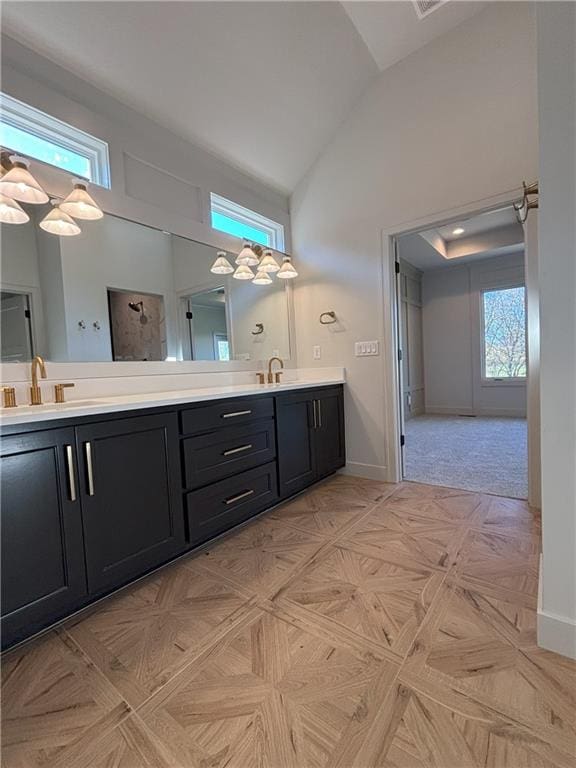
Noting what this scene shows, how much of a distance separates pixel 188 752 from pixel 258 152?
357 cm

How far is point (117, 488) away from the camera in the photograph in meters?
1.56

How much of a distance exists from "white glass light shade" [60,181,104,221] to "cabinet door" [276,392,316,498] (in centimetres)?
155

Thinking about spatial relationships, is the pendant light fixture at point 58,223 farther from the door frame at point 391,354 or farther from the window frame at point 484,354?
→ the window frame at point 484,354

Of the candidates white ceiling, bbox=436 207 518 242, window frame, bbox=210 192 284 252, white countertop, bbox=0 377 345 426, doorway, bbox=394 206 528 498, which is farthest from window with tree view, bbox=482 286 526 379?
white countertop, bbox=0 377 345 426

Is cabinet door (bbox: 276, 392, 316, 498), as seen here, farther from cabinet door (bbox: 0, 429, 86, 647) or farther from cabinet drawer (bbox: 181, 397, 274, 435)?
cabinet door (bbox: 0, 429, 86, 647)

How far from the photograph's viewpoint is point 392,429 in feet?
9.81

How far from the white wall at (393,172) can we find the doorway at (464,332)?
6.20ft

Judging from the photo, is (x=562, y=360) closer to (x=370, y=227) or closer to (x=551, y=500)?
(x=551, y=500)

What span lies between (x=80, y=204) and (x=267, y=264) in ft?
5.03

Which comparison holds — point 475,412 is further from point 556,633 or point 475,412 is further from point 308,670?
point 308,670

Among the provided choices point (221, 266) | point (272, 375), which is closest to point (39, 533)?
point (272, 375)

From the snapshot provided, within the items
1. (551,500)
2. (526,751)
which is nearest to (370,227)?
(551,500)

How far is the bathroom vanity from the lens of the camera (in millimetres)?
1276

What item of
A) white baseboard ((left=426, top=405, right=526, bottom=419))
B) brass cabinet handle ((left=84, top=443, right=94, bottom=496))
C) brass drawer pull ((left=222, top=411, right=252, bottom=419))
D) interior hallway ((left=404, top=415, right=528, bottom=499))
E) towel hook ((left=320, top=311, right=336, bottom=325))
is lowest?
interior hallway ((left=404, top=415, right=528, bottom=499))
